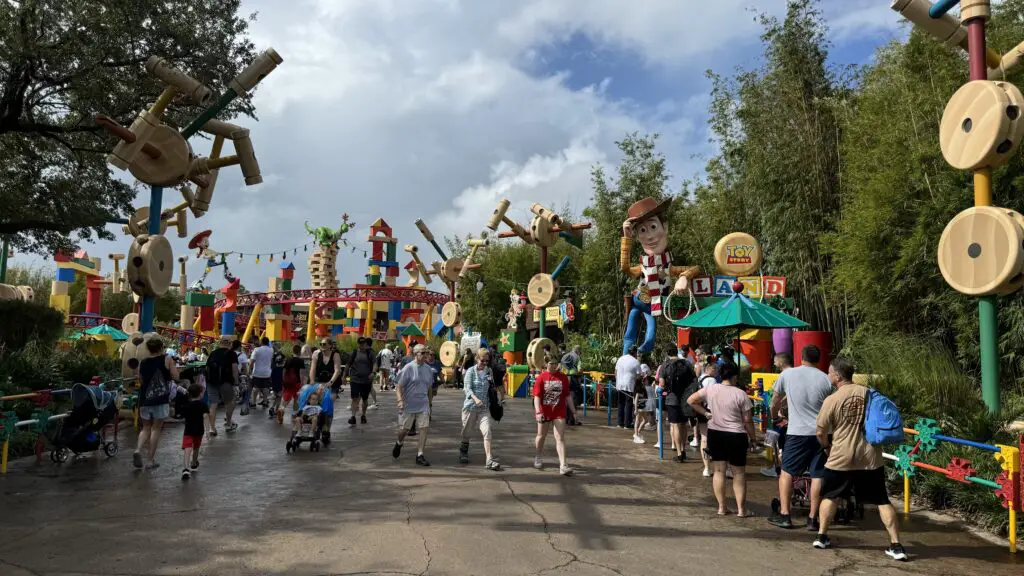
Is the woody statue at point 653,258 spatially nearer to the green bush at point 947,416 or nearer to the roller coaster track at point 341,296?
the green bush at point 947,416

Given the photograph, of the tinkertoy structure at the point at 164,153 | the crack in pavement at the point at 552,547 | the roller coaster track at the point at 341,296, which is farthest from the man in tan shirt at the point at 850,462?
the roller coaster track at the point at 341,296

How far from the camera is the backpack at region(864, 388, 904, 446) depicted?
4750 millimetres

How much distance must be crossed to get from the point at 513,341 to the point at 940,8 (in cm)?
1551

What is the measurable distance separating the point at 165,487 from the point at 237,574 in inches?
119

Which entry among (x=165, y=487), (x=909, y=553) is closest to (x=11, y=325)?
(x=165, y=487)

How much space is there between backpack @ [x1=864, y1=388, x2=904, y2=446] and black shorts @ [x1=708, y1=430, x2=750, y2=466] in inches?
46.3

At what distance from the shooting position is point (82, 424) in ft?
26.3

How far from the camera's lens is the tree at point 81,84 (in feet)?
36.1

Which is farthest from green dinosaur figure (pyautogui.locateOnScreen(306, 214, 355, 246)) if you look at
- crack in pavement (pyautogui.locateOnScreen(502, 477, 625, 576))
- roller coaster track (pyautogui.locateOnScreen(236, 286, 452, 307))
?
crack in pavement (pyautogui.locateOnScreen(502, 477, 625, 576))

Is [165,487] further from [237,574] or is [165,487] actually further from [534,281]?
[534,281]

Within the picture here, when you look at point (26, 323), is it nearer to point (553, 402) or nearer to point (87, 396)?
point (87, 396)

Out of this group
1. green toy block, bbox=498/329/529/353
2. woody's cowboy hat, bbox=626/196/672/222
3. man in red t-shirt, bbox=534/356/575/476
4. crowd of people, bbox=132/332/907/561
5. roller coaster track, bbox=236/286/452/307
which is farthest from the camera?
roller coaster track, bbox=236/286/452/307

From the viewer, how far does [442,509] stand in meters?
5.93

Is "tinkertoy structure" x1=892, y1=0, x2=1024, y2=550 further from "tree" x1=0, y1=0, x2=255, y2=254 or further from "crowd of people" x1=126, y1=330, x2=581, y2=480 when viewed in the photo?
"tree" x1=0, y1=0, x2=255, y2=254
